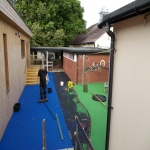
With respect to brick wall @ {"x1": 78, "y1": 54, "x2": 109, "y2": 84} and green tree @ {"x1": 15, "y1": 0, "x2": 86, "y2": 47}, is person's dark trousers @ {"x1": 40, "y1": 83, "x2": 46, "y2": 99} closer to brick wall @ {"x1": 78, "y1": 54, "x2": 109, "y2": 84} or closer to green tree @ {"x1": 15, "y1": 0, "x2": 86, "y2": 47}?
brick wall @ {"x1": 78, "y1": 54, "x2": 109, "y2": 84}

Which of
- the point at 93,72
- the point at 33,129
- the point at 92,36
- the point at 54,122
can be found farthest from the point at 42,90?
the point at 92,36

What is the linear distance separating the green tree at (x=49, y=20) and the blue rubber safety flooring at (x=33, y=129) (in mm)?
14285

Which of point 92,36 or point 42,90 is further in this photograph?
point 92,36

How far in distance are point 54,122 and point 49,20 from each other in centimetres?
1794

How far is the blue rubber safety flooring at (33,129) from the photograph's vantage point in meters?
4.02

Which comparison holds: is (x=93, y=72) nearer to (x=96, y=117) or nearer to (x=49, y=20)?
(x=96, y=117)

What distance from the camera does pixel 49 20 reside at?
66.7 ft

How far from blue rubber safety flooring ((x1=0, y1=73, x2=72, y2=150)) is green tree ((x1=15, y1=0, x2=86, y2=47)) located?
46.9 ft

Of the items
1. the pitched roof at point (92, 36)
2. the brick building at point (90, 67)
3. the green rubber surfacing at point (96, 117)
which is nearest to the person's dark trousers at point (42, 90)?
the green rubber surfacing at point (96, 117)

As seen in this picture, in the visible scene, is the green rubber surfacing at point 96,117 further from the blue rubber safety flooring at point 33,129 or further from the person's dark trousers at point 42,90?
the person's dark trousers at point 42,90

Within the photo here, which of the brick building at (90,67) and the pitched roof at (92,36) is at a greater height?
the pitched roof at (92,36)

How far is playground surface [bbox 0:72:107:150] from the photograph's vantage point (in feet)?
13.5

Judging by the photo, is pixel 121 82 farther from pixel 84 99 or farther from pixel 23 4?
pixel 23 4

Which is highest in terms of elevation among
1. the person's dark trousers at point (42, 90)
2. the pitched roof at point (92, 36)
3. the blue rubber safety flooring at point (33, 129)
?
the pitched roof at point (92, 36)
